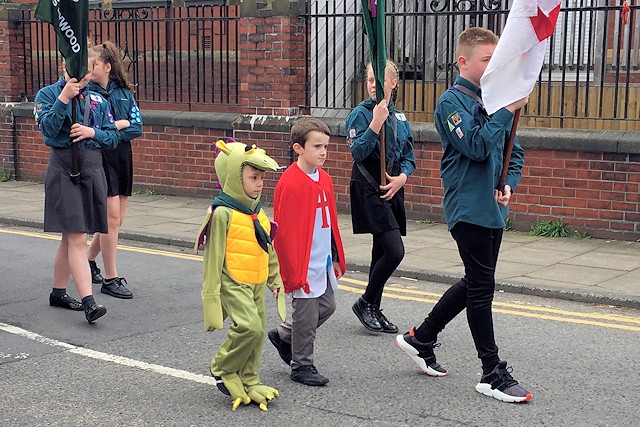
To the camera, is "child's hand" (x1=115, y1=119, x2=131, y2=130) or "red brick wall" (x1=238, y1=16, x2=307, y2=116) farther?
"red brick wall" (x1=238, y1=16, x2=307, y2=116)

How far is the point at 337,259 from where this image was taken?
5473mm

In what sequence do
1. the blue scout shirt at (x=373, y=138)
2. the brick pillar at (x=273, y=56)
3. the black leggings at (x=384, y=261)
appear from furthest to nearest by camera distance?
the brick pillar at (x=273, y=56) < the black leggings at (x=384, y=261) < the blue scout shirt at (x=373, y=138)

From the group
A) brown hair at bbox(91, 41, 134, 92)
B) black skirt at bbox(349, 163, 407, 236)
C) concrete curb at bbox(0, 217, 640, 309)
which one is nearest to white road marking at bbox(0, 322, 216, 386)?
black skirt at bbox(349, 163, 407, 236)

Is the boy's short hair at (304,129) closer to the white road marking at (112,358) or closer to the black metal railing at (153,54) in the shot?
the white road marking at (112,358)

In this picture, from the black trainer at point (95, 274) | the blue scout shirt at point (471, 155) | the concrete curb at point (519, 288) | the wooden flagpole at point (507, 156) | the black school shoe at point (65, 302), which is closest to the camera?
the blue scout shirt at point (471, 155)

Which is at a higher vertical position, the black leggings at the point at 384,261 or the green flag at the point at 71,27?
the green flag at the point at 71,27

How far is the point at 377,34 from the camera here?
17.8ft

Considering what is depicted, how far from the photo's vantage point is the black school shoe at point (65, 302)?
22.6 feet

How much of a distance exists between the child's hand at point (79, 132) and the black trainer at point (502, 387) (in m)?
3.31

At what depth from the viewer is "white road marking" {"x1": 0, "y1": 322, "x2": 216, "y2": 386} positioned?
17.5 feet

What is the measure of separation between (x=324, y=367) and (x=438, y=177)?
5.73m

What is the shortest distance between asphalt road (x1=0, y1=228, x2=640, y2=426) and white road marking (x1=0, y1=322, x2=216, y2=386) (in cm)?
1

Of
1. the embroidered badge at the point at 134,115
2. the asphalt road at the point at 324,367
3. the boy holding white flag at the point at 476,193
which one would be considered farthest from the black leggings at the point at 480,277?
the embroidered badge at the point at 134,115

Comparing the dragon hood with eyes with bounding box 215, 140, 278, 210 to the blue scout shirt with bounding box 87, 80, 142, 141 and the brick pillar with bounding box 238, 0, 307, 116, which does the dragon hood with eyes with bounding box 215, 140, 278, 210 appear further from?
the brick pillar with bounding box 238, 0, 307, 116
